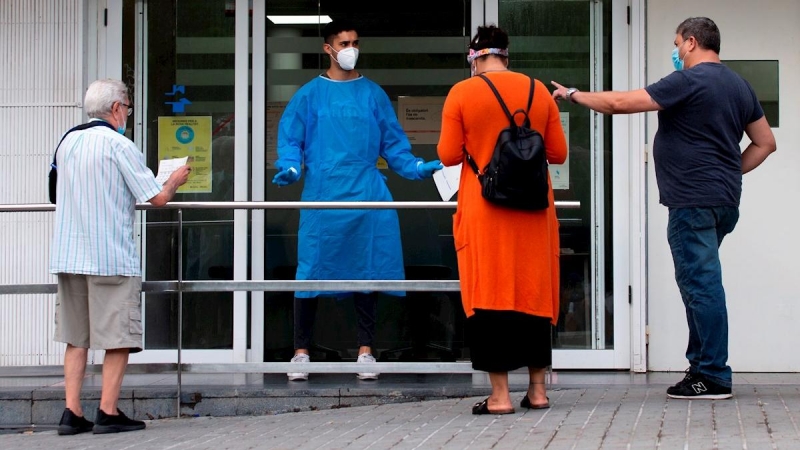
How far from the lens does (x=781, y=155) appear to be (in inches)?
287

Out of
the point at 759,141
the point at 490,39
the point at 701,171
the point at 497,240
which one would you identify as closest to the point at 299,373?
the point at 497,240

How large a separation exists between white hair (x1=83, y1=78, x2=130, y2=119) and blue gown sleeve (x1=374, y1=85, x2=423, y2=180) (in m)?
1.78

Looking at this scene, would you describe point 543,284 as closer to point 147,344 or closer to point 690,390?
point 690,390

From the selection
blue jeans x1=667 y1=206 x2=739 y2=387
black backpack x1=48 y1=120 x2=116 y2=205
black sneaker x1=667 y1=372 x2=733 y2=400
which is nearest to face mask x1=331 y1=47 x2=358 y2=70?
black backpack x1=48 y1=120 x2=116 y2=205

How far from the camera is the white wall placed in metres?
7.30

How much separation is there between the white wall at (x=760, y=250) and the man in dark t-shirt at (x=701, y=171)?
1537mm

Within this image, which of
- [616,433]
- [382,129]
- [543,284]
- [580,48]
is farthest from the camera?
[580,48]

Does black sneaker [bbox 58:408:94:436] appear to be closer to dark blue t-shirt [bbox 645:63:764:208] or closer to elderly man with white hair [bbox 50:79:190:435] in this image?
elderly man with white hair [bbox 50:79:190:435]

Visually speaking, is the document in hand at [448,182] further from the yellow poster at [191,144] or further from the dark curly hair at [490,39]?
the yellow poster at [191,144]

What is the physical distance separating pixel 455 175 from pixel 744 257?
6.58 ft

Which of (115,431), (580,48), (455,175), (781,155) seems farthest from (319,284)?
(781,155)

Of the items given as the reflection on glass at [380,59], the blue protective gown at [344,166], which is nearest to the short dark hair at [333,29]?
the blue protective gown at [344,166]

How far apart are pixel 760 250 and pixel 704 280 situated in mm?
1794

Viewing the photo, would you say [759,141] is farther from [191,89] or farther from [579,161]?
[191,89]
